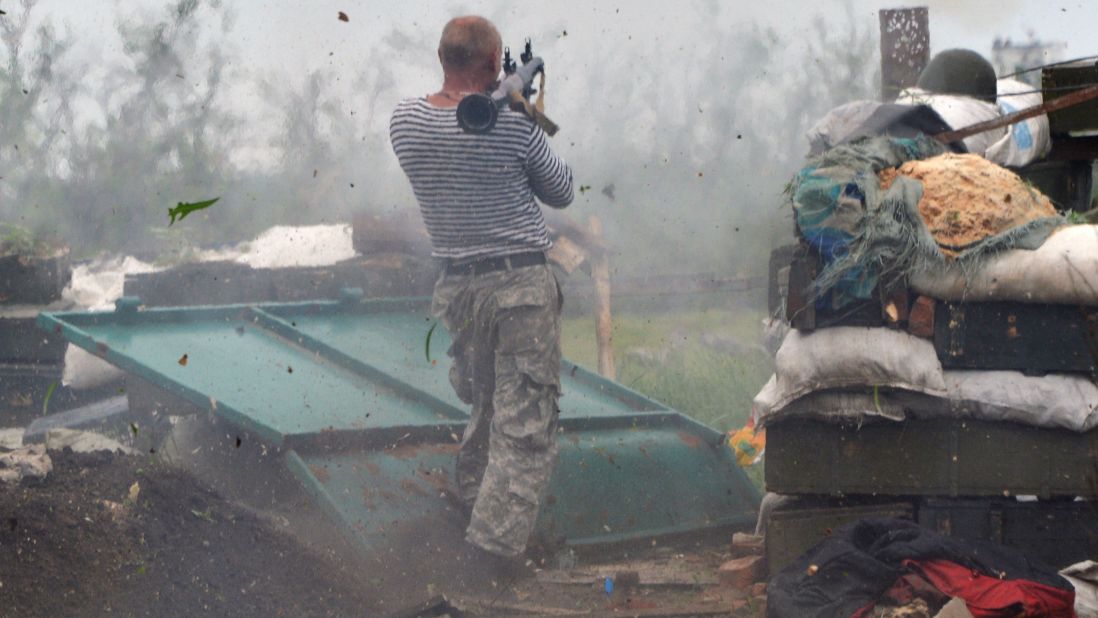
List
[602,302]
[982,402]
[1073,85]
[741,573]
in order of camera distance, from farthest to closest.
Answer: [602,302] < [741,573] < [1073,85] < [982,402]

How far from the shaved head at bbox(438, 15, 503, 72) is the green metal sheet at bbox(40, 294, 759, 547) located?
1561mm

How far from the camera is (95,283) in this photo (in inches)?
353

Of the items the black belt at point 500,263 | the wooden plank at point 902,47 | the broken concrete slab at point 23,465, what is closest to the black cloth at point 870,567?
the black belt at point 500,263

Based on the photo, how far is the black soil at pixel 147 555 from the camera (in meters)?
3.71

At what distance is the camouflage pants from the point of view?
4562mm

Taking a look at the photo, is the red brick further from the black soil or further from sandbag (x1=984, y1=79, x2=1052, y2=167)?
sandbag (x1=984, y1=79, x2=1052, y2=167)

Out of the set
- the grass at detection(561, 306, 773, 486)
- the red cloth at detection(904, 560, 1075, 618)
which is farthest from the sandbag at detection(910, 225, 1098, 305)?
the grass at detection(561, 306, 773, 486)

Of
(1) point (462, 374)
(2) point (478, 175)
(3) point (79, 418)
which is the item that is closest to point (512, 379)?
(1) point (462, 374)

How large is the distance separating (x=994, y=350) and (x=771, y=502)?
1064mm

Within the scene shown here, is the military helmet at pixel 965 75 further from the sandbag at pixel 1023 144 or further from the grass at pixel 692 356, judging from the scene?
the grass at pixel 692 356

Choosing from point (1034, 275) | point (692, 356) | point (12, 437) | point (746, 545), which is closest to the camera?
point (1034, 275)

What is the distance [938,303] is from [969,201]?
0.36 meters

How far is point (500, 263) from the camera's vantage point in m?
4.70

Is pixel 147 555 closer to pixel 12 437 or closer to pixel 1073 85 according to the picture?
pixel 12 437
